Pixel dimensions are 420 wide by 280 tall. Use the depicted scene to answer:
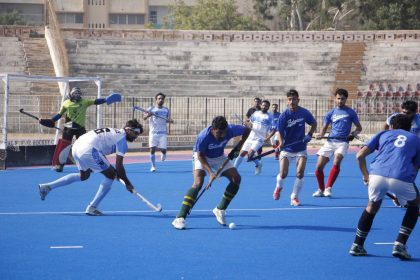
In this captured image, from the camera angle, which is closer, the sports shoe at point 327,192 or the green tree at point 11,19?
the sports shoe at point 327,192

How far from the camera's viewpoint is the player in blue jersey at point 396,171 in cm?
962

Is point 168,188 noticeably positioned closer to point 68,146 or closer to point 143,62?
point 68,146

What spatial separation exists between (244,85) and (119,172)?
2680 cm

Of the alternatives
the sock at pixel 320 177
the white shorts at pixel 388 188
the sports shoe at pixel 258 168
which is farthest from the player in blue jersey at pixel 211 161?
the sports shoe at pixel 258 168

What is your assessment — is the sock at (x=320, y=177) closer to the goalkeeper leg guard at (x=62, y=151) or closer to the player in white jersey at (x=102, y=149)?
the player in white jersey at (x=102, y=149)

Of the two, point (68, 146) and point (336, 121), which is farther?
point (68, 146)

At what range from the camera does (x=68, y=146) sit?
70.1 ft

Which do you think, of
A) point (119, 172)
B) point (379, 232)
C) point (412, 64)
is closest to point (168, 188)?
point (119, 172)

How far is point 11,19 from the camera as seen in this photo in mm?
61656

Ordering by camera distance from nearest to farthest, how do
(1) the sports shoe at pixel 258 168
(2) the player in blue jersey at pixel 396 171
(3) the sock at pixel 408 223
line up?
(2) the player in blue jersey at pixel 396 171 < (3) the sock at pixel 408 223 < (1) the sports shoe at pixel 258 168

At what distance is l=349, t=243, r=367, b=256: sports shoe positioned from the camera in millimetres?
10016

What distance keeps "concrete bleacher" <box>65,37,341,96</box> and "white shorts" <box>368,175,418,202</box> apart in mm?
28706

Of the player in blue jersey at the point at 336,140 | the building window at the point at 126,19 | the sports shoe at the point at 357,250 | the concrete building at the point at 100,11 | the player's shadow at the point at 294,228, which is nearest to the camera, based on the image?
the sports shoe at the point at 357,250

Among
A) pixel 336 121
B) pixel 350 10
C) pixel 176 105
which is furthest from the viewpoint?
pixel 350 10
